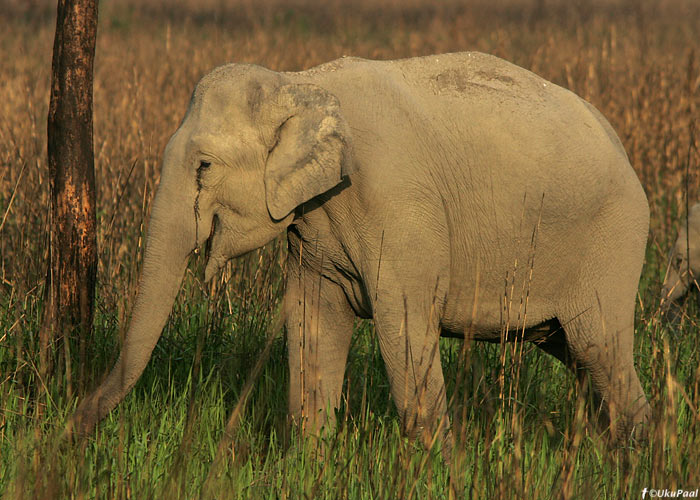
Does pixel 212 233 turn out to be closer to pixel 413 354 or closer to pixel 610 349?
pixel 413 354

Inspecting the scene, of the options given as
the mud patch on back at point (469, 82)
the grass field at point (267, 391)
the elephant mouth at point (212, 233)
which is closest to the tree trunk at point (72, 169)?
the grass field at point (267, 391)

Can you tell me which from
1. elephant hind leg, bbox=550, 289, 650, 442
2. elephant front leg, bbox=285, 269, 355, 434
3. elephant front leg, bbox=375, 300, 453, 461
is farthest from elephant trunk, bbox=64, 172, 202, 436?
elephant hind leg, bbox=550, 289, 650, 442

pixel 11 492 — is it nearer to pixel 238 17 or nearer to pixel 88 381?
pixel 88 381

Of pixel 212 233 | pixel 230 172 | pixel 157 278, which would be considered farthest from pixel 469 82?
pixel 157 278

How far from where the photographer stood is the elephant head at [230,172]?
340cm

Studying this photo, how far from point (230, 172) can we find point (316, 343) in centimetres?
86

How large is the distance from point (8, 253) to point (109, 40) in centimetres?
927

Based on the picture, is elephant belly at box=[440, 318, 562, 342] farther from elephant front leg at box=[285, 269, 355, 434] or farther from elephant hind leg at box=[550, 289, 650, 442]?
elephant front leg at box=[285, 269, 355, 434]

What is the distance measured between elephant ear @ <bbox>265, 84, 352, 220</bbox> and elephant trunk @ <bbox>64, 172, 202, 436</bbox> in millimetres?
320

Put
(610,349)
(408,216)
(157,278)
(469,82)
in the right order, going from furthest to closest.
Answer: (610,349), (469,82), (408,216), (157,278)

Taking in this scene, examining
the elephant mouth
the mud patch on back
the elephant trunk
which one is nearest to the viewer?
the elephant trunk

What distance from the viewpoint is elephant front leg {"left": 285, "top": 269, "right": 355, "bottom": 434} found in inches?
157

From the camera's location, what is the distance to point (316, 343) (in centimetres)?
396

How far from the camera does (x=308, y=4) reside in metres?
28.1
